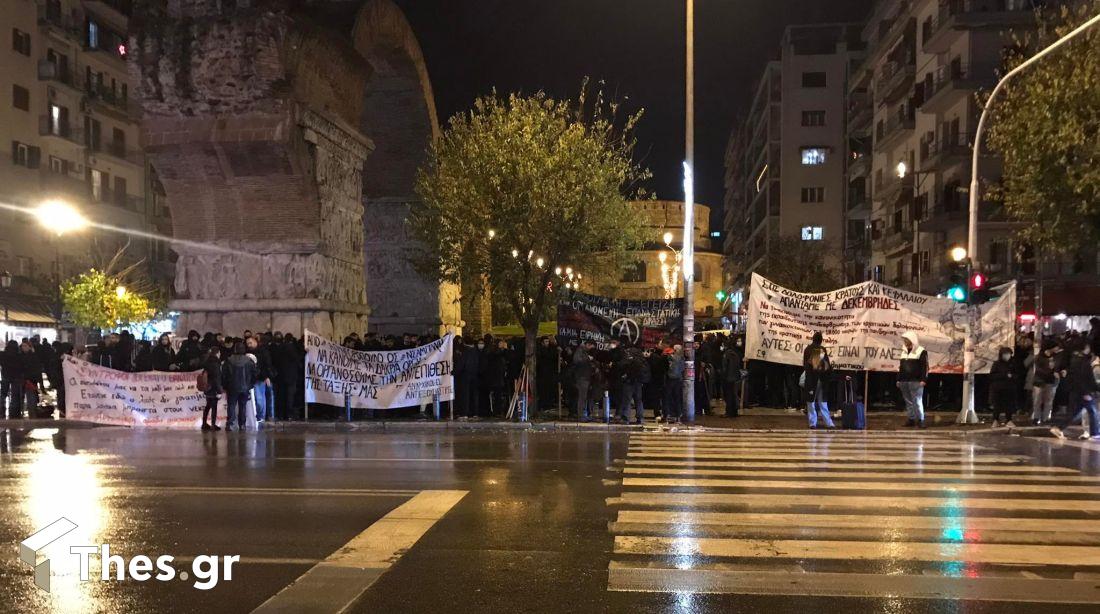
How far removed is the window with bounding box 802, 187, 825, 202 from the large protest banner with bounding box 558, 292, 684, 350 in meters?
52.3

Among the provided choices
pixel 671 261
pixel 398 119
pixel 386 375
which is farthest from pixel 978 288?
pixel 671 261

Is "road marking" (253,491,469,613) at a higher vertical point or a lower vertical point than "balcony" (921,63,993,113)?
lower

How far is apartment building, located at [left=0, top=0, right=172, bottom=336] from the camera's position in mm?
42375

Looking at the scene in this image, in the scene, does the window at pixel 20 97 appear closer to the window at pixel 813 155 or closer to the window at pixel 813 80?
the window at pixel 813 155

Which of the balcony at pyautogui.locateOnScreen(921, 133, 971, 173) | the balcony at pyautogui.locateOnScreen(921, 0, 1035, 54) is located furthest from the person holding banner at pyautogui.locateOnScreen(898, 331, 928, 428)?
the balcony at pyautogui.locateOnScreen(921, 0, 1035, 54)

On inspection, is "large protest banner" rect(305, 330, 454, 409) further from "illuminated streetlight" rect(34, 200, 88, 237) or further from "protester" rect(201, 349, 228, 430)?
"illuminated streetlight" rect(34, 200, 88, 237)

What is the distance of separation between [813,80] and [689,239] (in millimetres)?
55530

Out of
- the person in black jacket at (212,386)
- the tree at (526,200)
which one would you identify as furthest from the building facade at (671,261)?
the person in black jacket at (212,386)

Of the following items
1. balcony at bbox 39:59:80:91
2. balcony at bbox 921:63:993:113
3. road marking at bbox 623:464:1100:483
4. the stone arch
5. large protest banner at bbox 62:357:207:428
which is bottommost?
road marking at bbox 623:464:1100:483

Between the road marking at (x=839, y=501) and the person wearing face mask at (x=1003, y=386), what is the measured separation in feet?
27.3

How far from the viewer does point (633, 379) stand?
17156 millimetres

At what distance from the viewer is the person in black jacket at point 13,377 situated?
1797cm

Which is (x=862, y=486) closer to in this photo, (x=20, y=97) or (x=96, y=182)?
(x=20, y=97)

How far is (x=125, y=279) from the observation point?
5097 centimetres
